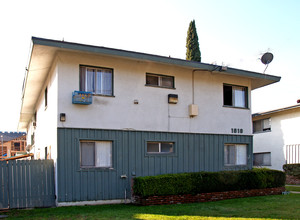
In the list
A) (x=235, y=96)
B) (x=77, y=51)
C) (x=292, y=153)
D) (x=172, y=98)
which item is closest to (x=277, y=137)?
(x=292, y=153)

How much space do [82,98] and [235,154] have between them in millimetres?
7568

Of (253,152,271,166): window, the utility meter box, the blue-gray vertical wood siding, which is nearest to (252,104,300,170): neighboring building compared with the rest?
(253,152,271,166): window

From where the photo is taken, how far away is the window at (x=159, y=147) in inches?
497

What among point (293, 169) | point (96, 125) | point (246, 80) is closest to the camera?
point (96, 125)

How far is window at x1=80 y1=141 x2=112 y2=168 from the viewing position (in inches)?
444

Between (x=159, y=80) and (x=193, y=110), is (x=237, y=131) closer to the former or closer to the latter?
(x=193, y=110)

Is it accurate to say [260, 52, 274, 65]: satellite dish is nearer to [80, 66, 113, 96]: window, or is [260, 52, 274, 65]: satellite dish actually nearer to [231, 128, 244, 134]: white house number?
[231, 128, 244, 134]: white house number

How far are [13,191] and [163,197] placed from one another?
4937mm

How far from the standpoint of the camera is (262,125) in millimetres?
24609

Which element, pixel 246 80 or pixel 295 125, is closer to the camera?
pixel 246 80

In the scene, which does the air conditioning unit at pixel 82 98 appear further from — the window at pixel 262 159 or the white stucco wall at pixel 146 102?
the window at pixel 262 159

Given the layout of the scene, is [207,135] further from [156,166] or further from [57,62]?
[57,62]

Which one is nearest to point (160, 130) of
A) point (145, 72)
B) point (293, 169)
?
point (145, 72)

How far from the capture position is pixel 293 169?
20188 mm
